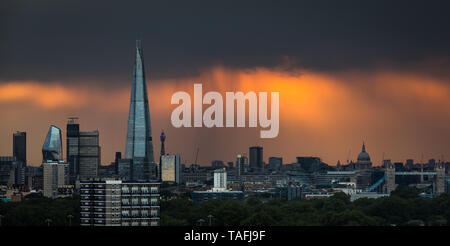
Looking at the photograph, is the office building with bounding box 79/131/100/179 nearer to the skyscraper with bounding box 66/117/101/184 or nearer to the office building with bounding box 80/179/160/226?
the skyscraper with bounding box 66/117/101/184

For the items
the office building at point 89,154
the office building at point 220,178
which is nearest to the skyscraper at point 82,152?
the office building at point 89,154

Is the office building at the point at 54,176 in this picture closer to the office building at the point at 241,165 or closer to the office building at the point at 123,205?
the office building at the point at 241,165

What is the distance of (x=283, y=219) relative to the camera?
158 feet

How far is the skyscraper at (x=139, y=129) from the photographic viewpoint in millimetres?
100812

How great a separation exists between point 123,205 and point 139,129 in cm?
6711

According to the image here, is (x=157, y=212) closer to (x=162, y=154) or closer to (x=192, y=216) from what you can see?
(x=192, y=216)

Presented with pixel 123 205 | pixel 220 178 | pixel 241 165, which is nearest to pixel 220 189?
pixel 220 178

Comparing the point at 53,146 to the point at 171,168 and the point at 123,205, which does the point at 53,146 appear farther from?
the point at 123,205

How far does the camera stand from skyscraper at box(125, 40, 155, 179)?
101 meters

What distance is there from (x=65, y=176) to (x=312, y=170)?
3149 centimetres

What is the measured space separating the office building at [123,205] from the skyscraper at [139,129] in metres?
57.5

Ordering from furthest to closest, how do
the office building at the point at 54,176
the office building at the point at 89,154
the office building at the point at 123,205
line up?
the office building at the point at 89,154 → the office building at the point at 54,176 → the office building at the point at 123,205
